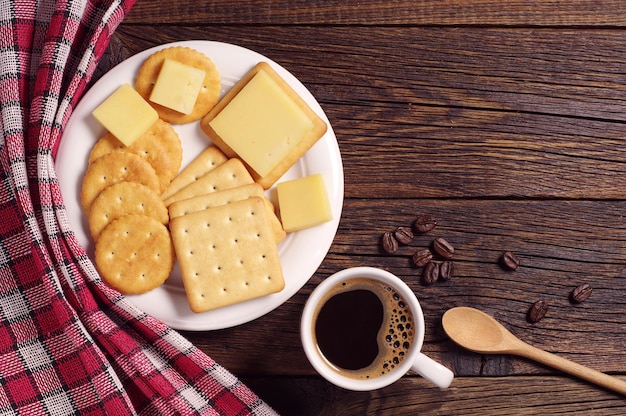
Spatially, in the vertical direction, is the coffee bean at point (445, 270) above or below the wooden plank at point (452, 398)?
above

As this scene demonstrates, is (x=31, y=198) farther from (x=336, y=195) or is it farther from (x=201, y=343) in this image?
(x=336, y=195)

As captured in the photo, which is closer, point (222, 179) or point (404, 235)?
point (222, 179)

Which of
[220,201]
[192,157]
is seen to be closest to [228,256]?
[220,201]

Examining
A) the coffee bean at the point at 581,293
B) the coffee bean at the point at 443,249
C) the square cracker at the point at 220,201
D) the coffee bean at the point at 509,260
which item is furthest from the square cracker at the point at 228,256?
the coffee bean at the point at 581,293

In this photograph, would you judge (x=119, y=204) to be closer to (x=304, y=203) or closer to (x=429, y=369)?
(x=304, y=203)

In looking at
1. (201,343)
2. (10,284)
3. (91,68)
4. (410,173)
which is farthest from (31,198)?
(410,173)

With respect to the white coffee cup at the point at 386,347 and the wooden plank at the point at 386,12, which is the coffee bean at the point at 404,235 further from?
the wooden plank at the point at 386,12
